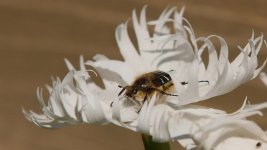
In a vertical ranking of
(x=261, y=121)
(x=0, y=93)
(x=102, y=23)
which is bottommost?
(x=261, y=121)

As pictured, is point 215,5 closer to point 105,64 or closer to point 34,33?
point 34,33

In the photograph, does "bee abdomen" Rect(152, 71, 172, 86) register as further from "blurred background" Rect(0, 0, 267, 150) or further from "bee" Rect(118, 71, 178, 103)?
"blurred background" Rect(0, 0, 267, 150)

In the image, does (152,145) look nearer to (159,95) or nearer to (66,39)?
(159,95)

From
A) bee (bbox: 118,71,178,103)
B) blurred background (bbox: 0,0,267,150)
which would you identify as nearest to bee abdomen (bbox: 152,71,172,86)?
bee (bbox: 118,71,178,103)

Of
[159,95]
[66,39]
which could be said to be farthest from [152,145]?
[66,39]

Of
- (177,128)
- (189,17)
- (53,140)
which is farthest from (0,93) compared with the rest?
(177,128)

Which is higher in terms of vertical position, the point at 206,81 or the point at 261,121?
the point at 206,81
